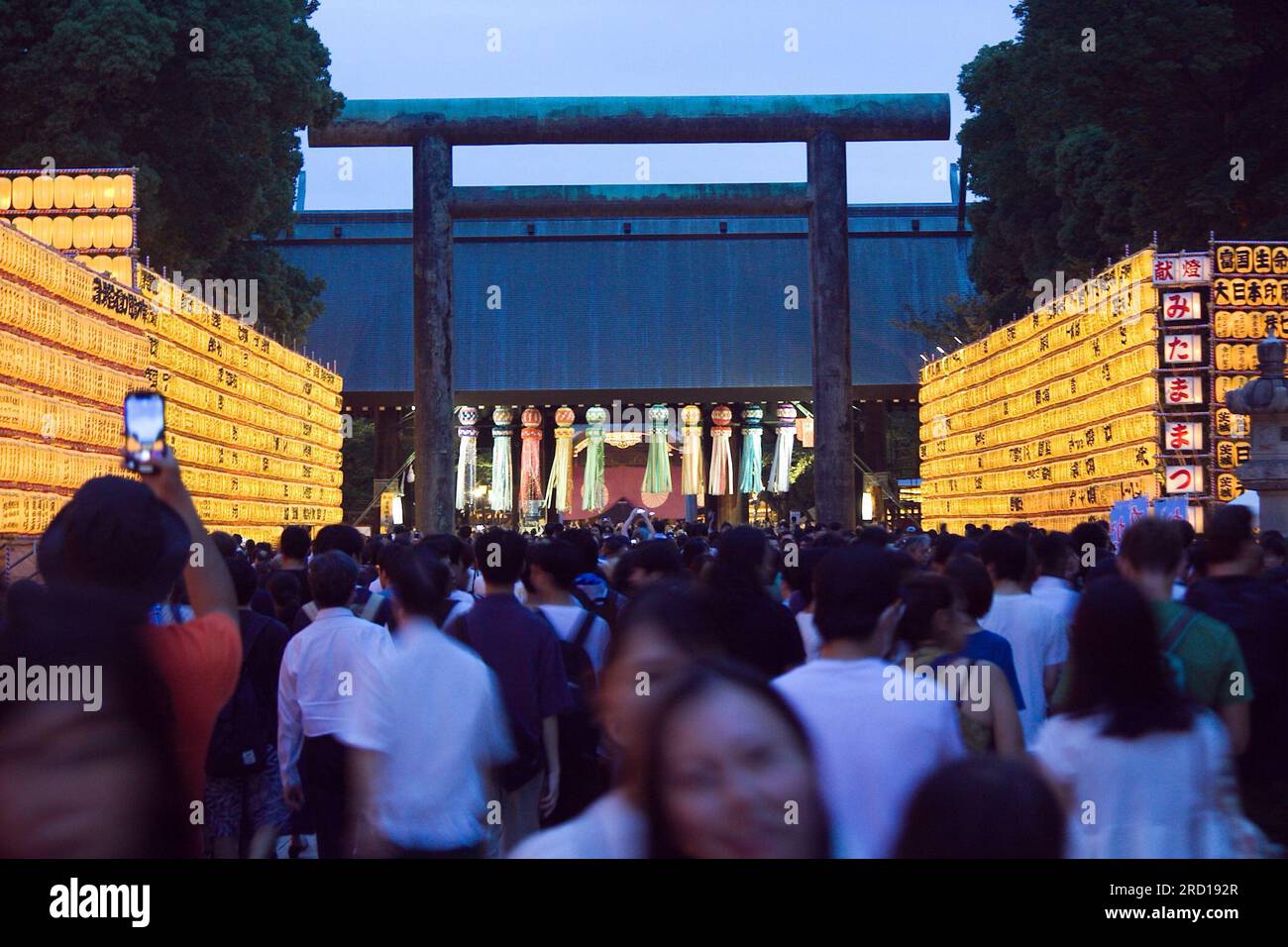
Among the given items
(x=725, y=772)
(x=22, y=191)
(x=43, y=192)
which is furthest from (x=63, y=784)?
(x=22, y=191)

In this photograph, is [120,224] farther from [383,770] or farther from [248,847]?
[383,770]

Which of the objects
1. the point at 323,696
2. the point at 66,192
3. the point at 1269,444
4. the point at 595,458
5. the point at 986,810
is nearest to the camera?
the point at 986,810

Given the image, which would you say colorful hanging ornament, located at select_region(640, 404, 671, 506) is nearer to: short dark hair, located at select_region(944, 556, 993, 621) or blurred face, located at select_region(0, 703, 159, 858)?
short dark hair, located at select_region(944, 556, 993, 621)

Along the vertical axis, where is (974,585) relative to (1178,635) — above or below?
above

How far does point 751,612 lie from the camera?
6.02m

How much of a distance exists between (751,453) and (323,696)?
3328cm

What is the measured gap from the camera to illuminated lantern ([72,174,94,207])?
64.6 ft

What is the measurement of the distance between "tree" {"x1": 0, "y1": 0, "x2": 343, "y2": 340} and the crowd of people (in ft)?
61.4

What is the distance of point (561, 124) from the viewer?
2419 centimetres

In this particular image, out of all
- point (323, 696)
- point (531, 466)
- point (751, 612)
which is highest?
point (531, 466)

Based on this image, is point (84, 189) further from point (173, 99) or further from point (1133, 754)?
point (1133, 754)

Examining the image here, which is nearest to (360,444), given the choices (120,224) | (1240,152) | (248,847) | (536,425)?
(536,425)

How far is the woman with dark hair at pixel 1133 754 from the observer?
350 centimetres
